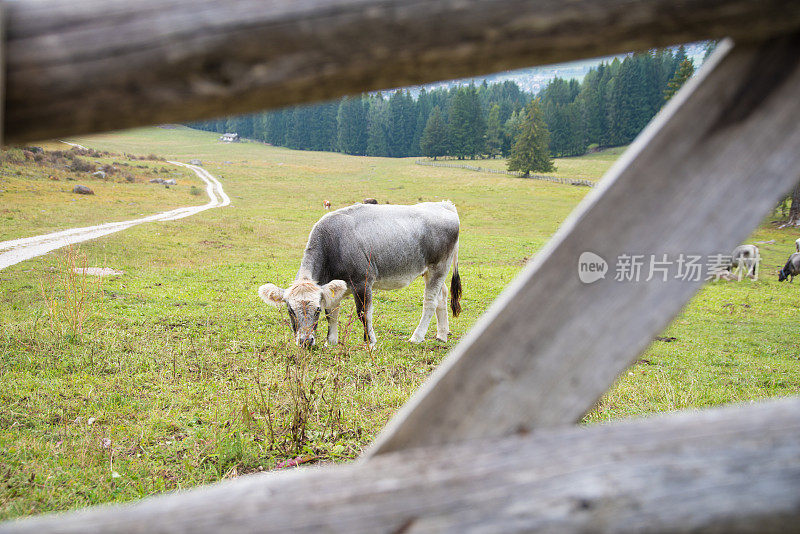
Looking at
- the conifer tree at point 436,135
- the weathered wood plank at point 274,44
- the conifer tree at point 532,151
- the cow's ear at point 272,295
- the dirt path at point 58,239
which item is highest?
the conifer tree at point 436,135

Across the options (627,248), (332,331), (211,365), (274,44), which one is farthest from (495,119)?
(274,44)

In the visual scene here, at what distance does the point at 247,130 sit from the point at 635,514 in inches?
5015

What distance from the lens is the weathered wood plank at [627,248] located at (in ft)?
2.96

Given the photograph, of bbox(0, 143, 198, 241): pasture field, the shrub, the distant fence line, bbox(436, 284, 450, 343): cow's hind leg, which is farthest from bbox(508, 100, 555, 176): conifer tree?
bbox(436, 284, 450, 343): cow's hind leg

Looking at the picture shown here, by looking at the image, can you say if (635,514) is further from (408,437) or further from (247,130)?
(247,130)

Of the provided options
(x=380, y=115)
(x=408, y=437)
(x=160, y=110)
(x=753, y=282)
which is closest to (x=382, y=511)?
(x=408, y=437)

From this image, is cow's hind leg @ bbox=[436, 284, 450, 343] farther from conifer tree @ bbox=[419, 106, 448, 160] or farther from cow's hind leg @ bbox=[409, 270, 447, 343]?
conifer tree @ bbox=[419, 106, 448, 160]

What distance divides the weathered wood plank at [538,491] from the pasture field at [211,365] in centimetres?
30

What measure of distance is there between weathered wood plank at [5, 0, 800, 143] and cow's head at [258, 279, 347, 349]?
615 centimetres

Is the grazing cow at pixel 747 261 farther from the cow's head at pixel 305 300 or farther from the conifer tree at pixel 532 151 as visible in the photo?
the conifer tree at pixel 532 151

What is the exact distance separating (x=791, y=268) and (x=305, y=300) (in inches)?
687

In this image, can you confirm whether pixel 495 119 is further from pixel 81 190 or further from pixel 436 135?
pixel 81 190

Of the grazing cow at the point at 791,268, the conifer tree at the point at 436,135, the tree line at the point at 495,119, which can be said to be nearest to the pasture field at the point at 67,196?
the grazing cow at the point at 791,268

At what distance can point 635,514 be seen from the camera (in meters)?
0.88
